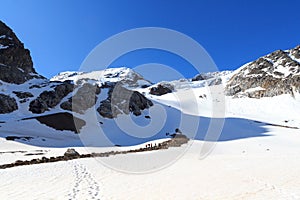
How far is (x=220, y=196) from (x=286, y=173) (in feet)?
21.8

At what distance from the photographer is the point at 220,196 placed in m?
9.77

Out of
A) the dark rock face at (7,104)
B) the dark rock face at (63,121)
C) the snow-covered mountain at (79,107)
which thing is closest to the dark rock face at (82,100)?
the snow-covered mountain at (79,107)

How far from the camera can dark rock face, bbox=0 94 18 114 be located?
6247 centimetres

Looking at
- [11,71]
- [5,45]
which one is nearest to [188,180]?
[11,71]

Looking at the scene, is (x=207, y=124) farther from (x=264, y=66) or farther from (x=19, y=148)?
(x=264, y=66)

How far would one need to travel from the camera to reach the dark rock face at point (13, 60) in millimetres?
79688

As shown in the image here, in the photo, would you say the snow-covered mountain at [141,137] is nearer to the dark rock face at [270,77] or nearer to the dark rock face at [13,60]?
the dark rock face at [13,60]

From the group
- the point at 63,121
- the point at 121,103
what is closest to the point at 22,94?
the point at 63,121

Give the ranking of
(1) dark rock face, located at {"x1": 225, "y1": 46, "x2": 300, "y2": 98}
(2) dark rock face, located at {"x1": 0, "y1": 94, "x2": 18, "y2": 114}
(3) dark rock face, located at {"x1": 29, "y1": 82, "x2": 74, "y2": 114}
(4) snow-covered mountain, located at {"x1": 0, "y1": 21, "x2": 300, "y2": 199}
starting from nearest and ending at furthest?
(4) snow-covered mountain, located at {"x1": 0, "y1": 21, "x2": 300, "y2": 199} < (2) dark rock face, located at {"x1": 0, "y1": 94, "x2": 18, "y2": 114} < (3) dark rock face, located at {"x1": 29, "y1": 82, "x2": 74, "y2": 114} < (1) dark rock face, located at {"x1": 225, "y1": 46, "x2": 300, "y2": 98}

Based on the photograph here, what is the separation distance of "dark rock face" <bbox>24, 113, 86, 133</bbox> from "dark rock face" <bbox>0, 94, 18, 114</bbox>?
8951mm

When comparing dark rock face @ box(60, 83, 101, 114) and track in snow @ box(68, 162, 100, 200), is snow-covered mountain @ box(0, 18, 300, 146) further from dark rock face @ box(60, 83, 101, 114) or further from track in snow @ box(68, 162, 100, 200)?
track in snow @ box(68, 162, 100, 200)

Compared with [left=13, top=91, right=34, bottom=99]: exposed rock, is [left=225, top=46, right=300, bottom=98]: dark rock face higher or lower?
higher

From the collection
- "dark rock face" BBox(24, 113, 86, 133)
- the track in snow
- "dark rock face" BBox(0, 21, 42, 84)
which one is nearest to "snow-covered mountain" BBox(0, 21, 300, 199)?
the track in snow

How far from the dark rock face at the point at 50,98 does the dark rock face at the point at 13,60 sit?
1432cm
